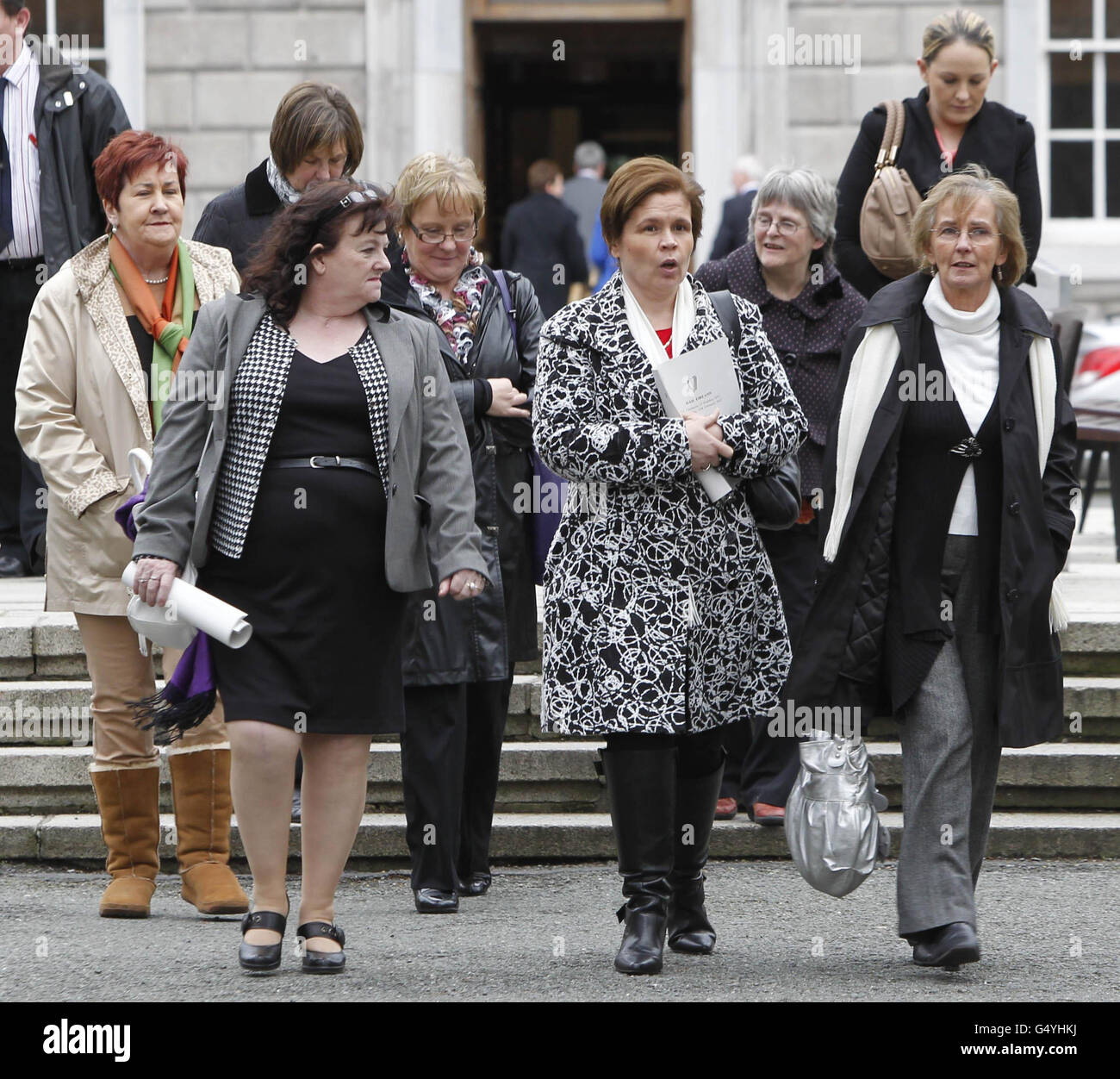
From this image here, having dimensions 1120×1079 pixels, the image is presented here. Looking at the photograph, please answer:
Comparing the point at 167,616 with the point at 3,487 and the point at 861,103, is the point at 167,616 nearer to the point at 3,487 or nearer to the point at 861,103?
the point at 3,487

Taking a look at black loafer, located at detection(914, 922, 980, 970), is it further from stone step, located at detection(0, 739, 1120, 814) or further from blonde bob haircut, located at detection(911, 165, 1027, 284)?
stone step, located at detection(0, 739, 1120, 814)

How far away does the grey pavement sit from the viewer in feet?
15.6

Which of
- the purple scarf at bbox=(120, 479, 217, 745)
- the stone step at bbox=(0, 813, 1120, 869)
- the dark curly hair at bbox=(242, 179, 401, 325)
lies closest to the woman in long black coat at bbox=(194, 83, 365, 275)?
the dark curly hair at bbox=(242, 179, 401, 325)

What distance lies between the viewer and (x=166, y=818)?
6613 mm

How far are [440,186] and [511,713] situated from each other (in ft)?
6.24

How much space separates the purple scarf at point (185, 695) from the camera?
4.88 m

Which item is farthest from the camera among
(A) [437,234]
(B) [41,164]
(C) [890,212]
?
(B) [41,164]

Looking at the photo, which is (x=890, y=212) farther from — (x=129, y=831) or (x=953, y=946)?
(x=129, y=831)

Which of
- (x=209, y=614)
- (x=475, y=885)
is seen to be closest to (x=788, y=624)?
(x=475, y=885)

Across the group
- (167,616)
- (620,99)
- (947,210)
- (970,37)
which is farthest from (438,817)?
(620,99)

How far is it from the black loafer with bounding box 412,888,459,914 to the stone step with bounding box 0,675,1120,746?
1.06 meters

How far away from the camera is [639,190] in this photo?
5004 mm
